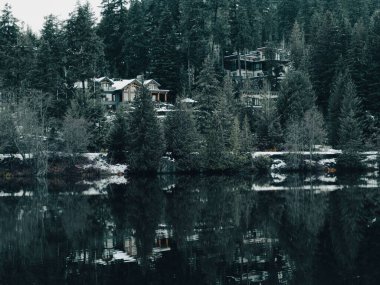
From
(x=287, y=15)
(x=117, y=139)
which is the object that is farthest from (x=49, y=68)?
(x=287, y=15)

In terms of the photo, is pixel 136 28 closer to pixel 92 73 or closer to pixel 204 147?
pixel 92 73

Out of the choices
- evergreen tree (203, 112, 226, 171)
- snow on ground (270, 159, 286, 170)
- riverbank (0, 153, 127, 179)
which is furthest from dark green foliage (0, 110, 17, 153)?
snow on ground (270, 159, 286, 170)

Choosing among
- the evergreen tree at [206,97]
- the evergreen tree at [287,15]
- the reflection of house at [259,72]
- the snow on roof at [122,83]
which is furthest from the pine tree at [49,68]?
the evergreen tree at [287,15]

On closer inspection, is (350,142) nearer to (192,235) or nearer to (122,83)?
(192,235)

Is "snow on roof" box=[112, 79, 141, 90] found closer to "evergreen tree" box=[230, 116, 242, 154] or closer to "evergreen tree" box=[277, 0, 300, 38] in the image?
"evergreen tree" box=[230, 116, 242, 154]

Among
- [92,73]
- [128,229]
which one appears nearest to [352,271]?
[128,229]

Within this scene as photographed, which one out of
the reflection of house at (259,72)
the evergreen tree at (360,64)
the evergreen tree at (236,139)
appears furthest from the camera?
the reflection of house at (259,72)

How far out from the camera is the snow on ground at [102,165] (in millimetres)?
60312

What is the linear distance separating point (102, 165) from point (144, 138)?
6.33 meters

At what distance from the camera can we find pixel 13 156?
59906 millimetres

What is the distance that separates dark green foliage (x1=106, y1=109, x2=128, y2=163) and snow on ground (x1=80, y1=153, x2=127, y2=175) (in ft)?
2.85

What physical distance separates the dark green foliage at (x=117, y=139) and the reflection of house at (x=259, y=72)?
20.9 meters

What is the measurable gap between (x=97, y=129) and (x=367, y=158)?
111ft

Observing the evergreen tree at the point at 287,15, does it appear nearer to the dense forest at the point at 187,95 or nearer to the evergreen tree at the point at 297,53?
the dense forest at the point at 187,95
